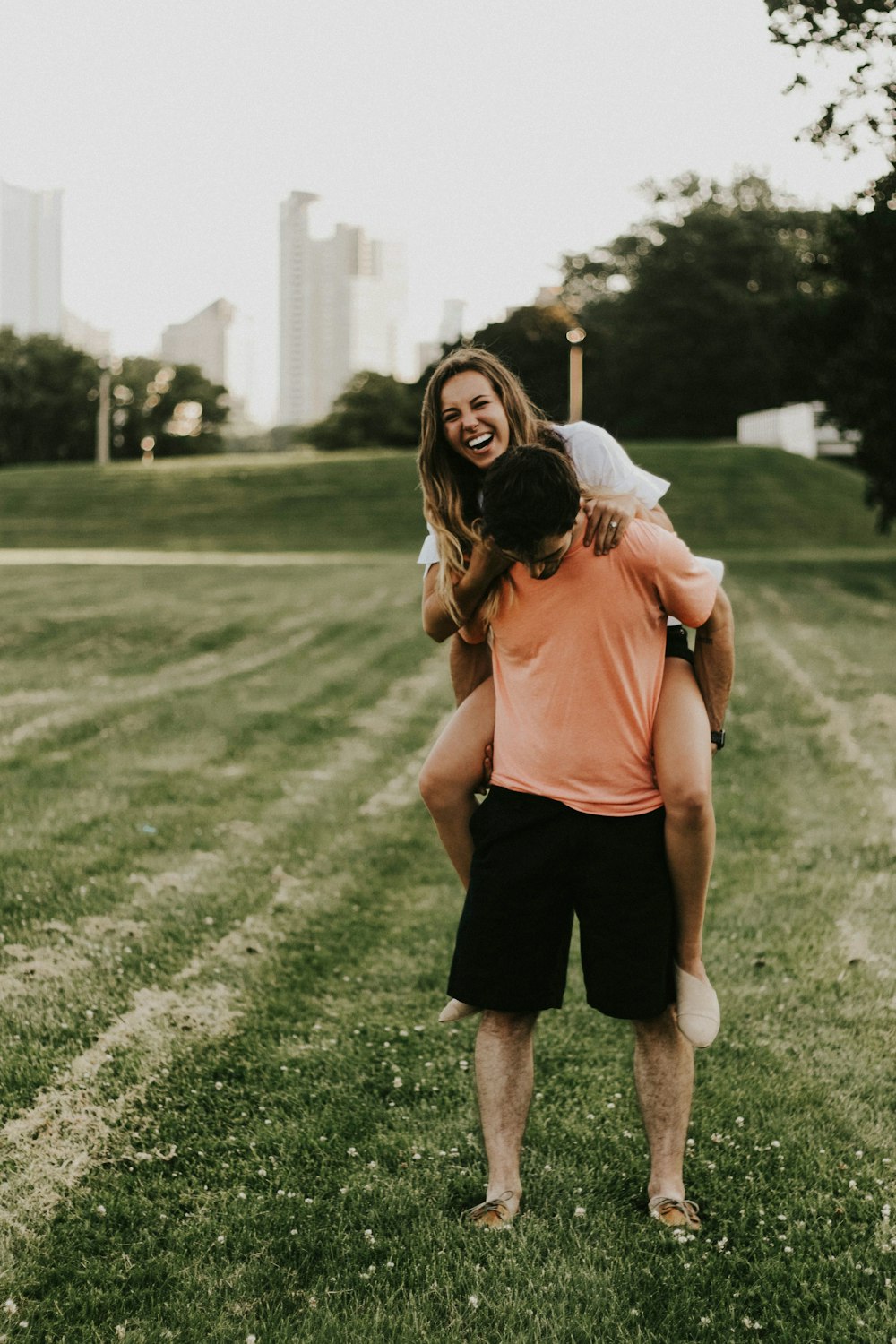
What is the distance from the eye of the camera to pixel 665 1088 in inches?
128

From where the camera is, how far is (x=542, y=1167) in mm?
3564

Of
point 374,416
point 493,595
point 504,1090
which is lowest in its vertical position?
point 504,1090

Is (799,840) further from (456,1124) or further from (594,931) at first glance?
(594,931)

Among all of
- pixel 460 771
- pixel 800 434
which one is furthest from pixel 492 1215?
pixel 800 434

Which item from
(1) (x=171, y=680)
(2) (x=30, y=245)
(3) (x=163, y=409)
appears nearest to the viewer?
(1) (x=171, y=680)

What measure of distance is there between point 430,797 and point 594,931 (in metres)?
0.54

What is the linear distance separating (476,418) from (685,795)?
1.07 metres

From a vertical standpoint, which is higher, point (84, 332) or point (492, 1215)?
point (84, 332)

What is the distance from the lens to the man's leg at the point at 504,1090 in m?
3.25

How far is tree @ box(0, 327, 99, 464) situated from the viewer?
240 feet

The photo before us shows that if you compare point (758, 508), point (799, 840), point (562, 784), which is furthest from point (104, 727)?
point (758, 508)

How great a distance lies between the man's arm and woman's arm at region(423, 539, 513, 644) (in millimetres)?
550

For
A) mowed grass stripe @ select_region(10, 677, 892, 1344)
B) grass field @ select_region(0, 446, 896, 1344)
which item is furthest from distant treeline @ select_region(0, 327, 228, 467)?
mowed grass stripe @ select_region(10, 677, 892, 1344)

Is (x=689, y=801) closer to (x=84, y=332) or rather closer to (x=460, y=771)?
(x=460, y=771)
